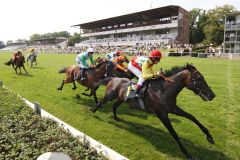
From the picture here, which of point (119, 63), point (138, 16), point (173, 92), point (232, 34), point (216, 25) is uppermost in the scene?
point (138, 16)

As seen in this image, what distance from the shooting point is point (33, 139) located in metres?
5.52

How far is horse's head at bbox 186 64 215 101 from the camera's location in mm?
5203

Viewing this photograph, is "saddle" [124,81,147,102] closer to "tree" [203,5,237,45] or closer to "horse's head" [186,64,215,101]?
"horse's head" [186,64,215,101]

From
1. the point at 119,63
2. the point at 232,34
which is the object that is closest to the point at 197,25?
the point at 232,34

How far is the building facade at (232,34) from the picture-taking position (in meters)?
43.0

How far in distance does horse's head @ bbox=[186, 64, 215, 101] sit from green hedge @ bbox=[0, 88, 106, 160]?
89.7 inches

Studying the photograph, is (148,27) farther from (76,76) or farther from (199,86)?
(199,86)

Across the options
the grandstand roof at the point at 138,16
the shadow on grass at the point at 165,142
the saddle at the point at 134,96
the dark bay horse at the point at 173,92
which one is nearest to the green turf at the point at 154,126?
the shadow on grass at the point at 165,142

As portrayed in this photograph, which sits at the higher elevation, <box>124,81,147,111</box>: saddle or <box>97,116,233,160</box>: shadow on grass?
<box>124,81,147,111</box>: saddle

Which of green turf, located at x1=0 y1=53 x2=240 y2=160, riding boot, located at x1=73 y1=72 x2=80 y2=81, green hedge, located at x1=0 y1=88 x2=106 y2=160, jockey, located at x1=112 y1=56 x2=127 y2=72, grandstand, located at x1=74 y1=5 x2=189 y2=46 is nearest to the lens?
green hedge, located at x1=0 y1=88 x2=106 y2=160

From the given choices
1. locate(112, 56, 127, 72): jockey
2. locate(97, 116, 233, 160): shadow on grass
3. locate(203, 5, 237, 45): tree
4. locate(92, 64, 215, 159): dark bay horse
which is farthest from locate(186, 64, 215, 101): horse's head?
locate(203, 5, 237, 45): tree

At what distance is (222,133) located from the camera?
6.45 m

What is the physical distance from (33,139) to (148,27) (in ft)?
193

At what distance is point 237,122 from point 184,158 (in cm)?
297
